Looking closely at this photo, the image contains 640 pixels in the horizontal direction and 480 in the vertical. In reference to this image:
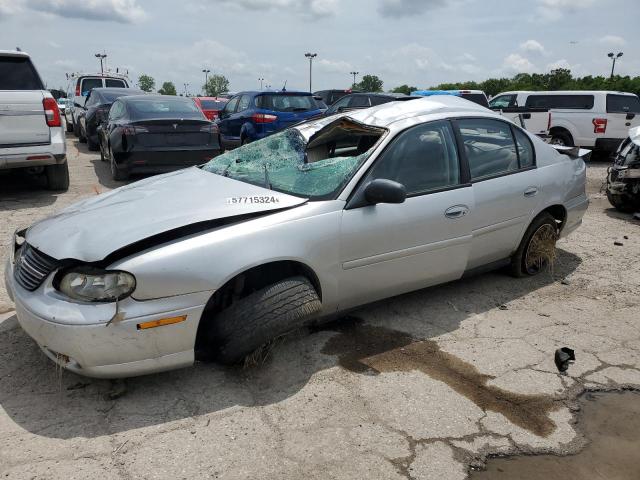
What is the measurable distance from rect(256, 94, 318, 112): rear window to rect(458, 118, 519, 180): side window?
7.99 metres

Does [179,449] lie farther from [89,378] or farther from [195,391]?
[89,378]

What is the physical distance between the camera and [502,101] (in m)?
15.6

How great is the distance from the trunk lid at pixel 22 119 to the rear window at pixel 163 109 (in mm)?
1733

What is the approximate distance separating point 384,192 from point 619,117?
12.3m

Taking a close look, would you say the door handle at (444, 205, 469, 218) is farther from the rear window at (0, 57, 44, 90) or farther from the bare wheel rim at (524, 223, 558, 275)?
the rear window at (0, 57, 44, 90)

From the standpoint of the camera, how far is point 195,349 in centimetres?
296

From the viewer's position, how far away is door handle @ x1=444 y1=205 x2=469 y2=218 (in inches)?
146

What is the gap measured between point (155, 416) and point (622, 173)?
22.3 ft

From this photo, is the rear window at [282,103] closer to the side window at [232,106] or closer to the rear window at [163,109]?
the side window at [232,106]

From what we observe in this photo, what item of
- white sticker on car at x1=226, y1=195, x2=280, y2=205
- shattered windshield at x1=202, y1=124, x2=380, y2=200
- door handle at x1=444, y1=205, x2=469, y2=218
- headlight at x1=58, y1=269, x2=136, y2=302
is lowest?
headlight at x1=58, y1=269, x2=136, y2=302

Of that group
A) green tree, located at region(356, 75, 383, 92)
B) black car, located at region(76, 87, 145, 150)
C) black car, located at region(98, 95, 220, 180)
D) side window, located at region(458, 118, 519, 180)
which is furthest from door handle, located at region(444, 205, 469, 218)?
green tree, located at region(356, 75, 383, 92)

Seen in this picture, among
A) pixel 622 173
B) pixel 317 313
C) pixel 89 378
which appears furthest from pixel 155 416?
pixel 622 173

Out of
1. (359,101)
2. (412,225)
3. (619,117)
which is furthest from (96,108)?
(619,117)

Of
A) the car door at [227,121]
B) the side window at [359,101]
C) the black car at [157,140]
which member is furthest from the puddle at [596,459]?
the side window at [359,101]
